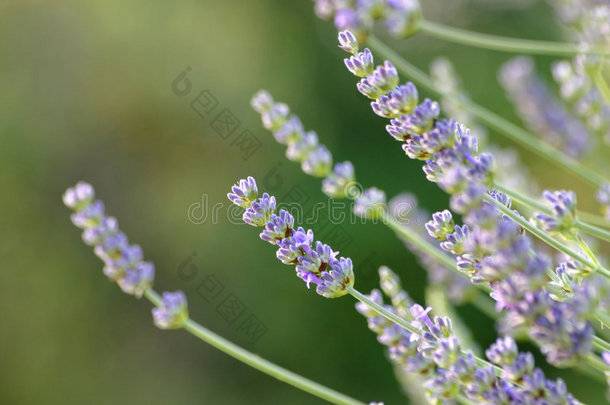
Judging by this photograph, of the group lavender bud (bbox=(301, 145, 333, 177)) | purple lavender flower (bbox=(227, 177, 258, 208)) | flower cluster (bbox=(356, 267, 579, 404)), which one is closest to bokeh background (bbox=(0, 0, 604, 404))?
lavender bud (bbox=(301, 145, 333, 177))

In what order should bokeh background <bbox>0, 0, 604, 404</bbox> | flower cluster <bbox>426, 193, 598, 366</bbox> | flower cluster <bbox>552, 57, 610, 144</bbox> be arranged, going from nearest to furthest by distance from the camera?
flower cluster <bbox>426, 193, 598, 366</bbox>, flower cluster <bbox>552, 57, 610, 144</bbox>, bokeh background <bbox>0, 0, 604, 404</bbox>

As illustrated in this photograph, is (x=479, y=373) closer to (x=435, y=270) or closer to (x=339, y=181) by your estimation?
(x=339, y=181)

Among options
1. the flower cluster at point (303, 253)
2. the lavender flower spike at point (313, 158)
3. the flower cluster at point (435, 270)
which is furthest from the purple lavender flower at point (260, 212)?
the flower cluster at point (435, 270)

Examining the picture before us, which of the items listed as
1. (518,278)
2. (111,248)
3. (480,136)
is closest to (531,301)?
(518,278)

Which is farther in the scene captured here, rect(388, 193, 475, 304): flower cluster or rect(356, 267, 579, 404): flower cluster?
rect(388, 193, 475, 304): flower cluster

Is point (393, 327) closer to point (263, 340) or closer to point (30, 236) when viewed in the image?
point (263, 340)

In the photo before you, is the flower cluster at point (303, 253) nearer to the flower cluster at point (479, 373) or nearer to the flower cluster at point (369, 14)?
the flower cluster at point (479, 373)

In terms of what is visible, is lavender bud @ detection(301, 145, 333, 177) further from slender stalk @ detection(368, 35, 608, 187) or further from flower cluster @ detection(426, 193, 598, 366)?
flower cluster @ detection(426, 193, 598, 366)
